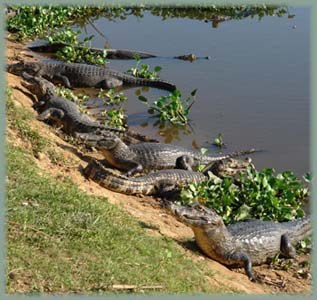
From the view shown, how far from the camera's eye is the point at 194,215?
17.2ft

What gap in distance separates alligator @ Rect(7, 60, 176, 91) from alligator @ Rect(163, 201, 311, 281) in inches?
203

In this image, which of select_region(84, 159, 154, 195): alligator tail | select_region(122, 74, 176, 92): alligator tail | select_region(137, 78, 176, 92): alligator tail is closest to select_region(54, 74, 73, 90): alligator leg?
select_region(122, 74, 176, 92): alligator tail

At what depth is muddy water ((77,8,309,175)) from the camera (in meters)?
8.74

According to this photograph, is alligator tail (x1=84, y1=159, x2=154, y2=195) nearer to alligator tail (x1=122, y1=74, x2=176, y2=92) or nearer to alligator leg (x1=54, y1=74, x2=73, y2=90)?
alligator tail (x1=122, y1=74, x2=176, y2=92)

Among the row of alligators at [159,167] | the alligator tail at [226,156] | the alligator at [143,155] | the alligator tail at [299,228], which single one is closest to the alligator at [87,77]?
the row of alligators at [159,167]

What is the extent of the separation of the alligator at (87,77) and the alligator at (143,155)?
9.78ft

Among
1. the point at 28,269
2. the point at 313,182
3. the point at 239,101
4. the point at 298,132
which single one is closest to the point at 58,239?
the point at 28,269

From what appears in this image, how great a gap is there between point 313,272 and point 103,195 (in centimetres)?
204

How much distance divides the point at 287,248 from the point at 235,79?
5727 mm

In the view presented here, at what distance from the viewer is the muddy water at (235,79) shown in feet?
28.7

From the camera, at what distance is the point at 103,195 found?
19.5ft

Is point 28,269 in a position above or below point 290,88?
above

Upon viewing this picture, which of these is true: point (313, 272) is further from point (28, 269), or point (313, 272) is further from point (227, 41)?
point (227, 41)

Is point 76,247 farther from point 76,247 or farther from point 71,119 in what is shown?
point 71,119
